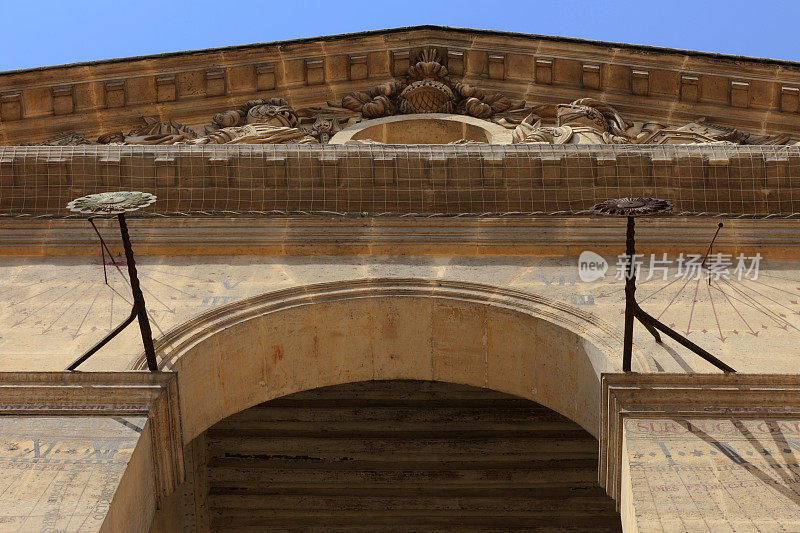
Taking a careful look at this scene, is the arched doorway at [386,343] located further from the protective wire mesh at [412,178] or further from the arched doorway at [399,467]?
the arched doorway at [399,467]

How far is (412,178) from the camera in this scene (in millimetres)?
10547

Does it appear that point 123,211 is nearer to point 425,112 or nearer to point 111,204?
point 111,204

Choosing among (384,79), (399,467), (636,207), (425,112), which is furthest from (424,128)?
(636,207)

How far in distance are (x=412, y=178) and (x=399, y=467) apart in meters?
3.09

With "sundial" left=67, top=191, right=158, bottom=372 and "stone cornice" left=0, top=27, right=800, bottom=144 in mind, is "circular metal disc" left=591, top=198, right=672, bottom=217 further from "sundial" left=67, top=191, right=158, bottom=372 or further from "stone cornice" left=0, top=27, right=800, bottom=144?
"stone cornice" left=0, top=27, right=800, bottom=144

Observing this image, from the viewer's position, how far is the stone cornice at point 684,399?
7215 millimetres

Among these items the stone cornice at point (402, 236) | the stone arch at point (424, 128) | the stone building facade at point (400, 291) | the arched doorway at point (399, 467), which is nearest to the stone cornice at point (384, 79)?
the stone building facade at point (400, 291)

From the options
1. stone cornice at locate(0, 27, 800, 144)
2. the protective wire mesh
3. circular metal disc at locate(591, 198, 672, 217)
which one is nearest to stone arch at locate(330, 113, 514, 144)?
stone cornice at locate(0, 27, 800, 144)

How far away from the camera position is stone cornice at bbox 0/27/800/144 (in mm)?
13484

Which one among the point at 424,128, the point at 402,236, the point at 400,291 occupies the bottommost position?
the point at 400,291

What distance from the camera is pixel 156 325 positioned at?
8.48 meters

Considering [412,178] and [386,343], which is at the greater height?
[412,178]

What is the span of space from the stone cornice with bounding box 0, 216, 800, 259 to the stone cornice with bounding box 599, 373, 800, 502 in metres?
2.53

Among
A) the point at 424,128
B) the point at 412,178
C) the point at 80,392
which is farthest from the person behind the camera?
the point at 424,128
